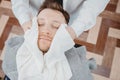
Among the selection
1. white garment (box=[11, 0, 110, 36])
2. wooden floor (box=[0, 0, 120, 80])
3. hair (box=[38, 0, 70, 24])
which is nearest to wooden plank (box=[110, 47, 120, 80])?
wooden floor (box=[0, 0, 120, 80])

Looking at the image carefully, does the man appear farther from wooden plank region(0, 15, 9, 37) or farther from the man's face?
wooden plank region(0, 15, 9, 37)

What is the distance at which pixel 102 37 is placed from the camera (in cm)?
148

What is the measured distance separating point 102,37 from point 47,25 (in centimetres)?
84

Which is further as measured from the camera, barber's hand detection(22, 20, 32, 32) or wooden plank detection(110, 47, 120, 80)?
wooden plank detection(110, 47, 120, 80)

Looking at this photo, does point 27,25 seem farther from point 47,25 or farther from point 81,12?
point 81,12

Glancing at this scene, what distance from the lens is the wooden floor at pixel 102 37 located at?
1366 millimetres

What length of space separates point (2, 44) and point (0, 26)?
0.49 feet

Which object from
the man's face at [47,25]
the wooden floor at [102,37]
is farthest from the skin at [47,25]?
the wooden floor at [102,37]

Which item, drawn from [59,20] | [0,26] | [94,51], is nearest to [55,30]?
[59,20]

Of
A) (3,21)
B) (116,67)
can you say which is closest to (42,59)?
(116,67)

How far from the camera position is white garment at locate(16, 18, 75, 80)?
26.9 inches

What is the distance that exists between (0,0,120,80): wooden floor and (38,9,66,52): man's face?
702 mm

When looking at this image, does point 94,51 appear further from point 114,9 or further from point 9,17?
point 9,17

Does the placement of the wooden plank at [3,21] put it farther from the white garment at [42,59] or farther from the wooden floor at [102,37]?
the white garment at [42,59]
